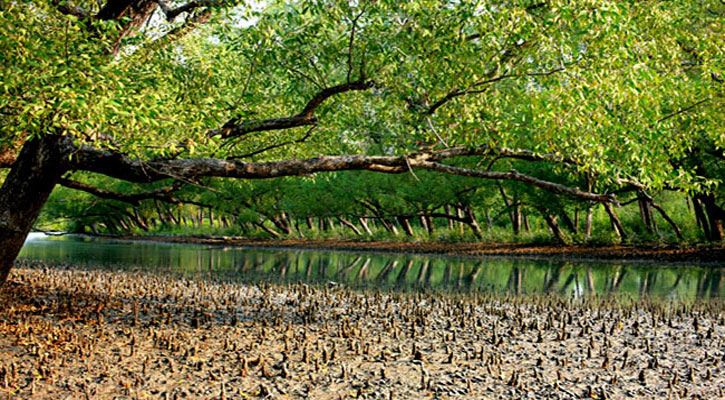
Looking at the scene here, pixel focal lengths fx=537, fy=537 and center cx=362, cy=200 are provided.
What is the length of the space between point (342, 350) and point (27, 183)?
5.74 metres

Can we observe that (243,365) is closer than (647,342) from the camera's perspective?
Yes

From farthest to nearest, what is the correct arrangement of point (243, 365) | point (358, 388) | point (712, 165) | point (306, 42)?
1. point (712, 165)
2. point (306, 42)
3. point (243, 365)
4. point (358, 388)

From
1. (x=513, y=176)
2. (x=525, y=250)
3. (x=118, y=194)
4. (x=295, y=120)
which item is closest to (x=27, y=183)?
(x=118, y=194)

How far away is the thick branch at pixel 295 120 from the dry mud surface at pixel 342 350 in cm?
378

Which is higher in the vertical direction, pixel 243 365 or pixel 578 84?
pixel 578 84

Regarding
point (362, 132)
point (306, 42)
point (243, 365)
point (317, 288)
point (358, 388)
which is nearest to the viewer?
point (358, 388)

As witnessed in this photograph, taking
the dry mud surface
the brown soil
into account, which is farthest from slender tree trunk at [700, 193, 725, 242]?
the dry mud surface

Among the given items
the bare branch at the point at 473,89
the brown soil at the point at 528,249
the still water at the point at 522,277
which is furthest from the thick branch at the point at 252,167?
the brown soil at the point at 528,249

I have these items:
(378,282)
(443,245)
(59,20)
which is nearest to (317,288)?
(378,282)

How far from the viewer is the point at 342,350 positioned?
27.5 ft

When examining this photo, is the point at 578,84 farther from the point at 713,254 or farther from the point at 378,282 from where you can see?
the point at 713,254

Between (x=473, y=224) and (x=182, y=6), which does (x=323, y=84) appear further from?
(x=473, y=224)

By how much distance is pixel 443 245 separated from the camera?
38.0 metres

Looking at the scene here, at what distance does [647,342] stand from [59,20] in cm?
1095
